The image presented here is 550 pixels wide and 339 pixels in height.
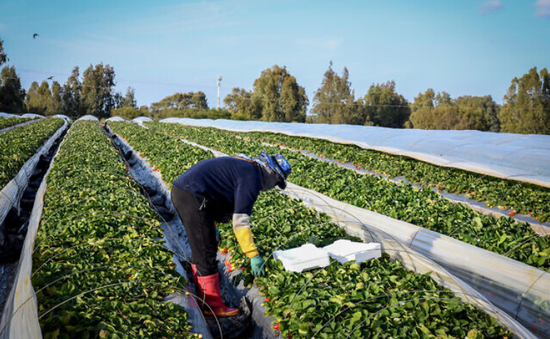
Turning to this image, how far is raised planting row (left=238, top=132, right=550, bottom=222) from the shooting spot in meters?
Answer: 7.14

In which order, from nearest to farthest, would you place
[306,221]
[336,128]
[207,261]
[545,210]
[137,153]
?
[207,261], [306,221], [545,210], [137,153], [336,128]

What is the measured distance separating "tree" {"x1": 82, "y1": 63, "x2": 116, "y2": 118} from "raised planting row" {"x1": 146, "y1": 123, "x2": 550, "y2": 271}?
58.1 metres

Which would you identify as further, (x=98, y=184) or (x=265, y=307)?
(x=98, y=184)

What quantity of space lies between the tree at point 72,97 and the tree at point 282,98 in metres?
29.8

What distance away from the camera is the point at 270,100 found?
Result: 1806 inches

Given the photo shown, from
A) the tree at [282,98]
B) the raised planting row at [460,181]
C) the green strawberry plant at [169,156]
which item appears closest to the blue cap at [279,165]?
the green strawberry plant at [169,156]

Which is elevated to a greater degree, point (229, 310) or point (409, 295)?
point (409, 295)

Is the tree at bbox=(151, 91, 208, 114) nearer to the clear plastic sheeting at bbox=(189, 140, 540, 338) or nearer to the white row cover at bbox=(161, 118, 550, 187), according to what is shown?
the white row cover at bbox=(161, 118, 550, 187)

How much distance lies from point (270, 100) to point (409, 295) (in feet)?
143

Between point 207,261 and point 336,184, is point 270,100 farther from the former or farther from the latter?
point 207,261

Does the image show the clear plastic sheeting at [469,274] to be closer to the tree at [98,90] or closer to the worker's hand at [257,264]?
the worker's hand at [257,264]

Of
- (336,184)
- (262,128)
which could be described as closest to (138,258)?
(336,184)

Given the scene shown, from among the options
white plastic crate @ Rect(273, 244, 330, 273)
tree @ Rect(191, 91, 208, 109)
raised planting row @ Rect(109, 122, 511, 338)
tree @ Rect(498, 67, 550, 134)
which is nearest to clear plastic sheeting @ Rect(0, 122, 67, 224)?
raised planting row @ Rect(109, 122, 511, 338)

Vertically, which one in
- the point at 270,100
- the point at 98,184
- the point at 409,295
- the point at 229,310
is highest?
the point at 270,100
